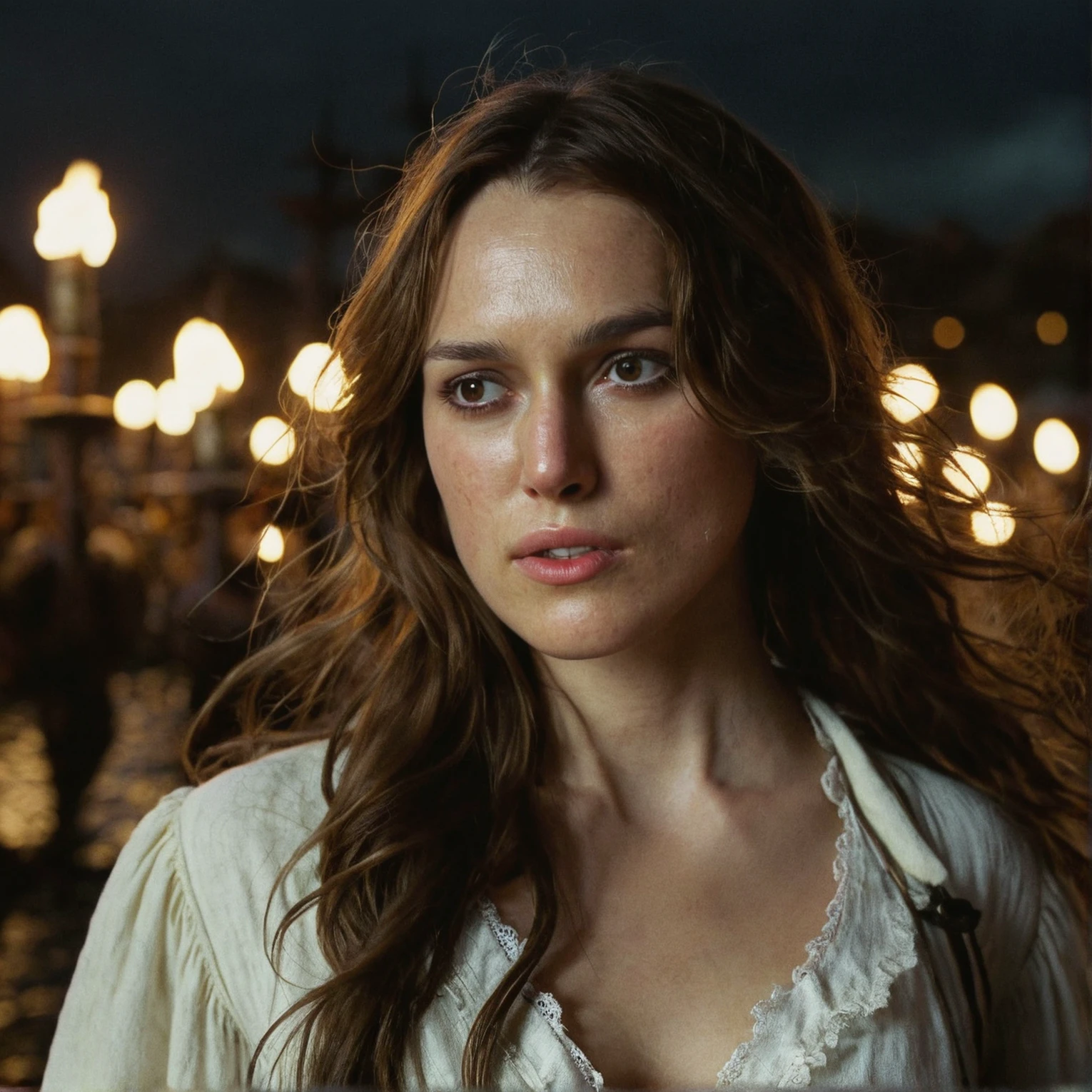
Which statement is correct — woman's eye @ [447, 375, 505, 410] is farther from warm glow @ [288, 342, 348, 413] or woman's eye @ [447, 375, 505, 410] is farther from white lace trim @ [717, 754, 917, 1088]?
white lace trim @ [717, 754, 917, 1088]

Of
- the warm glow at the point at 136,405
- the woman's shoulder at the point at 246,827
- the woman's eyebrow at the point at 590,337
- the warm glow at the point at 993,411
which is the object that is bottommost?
the woman's shoulder at the point at 246,827

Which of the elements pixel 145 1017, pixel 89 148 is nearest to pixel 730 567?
pixel 145 1017

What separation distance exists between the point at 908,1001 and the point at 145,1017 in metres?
0.68

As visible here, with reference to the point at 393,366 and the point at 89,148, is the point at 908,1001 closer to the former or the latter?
the point at 393,366

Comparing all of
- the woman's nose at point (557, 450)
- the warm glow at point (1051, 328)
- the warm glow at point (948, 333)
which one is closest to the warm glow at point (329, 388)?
the woman's nose at point (557, 450)

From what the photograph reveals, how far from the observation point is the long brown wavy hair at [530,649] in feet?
3.34

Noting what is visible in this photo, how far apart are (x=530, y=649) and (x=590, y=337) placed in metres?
0.38

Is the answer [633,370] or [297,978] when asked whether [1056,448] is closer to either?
[633,370]

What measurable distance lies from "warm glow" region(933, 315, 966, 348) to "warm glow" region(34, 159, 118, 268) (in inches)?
216

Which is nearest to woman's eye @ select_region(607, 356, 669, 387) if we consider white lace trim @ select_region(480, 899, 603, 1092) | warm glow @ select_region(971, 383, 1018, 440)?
white lace trim @ select_region(480, 899, 603, 1092)

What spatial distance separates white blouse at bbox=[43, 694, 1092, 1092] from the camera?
3.22 ft

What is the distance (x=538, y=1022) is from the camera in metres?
0.97

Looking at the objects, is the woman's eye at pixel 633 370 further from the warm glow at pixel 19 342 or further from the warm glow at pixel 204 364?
the warm glow at pixel 19 342

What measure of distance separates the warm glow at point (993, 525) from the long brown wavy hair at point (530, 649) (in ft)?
0.09
